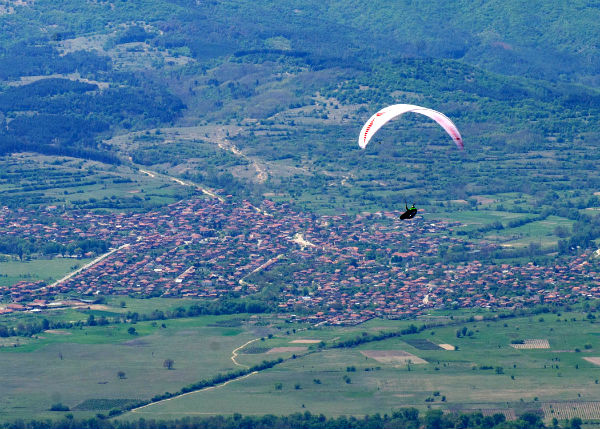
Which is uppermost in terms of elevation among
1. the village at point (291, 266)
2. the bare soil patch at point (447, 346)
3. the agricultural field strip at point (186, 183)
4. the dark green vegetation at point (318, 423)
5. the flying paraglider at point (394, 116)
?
the agricultural field strip at point (186, 183)

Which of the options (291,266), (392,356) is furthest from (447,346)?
(291,266)

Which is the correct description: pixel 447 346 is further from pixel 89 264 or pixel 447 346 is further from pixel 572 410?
pixel 89 264

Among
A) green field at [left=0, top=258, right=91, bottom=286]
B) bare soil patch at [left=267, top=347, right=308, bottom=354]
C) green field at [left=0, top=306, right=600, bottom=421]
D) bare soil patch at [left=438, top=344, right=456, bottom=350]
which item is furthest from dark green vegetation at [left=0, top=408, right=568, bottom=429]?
green field at [left=0, top=258, right=91, bottom=286]

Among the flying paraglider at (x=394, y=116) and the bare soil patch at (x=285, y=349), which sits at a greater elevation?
the flying paraglider at (x=394, y=116)

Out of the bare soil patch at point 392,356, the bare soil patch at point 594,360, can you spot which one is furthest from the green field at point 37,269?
the bare soil patch at point 594,360

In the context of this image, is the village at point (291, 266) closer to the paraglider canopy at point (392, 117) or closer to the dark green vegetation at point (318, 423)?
the dark green vegetation at point (318, 423)

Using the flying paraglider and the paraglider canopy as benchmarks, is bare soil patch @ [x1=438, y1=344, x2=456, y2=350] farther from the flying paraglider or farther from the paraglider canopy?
the paraglider canopy
